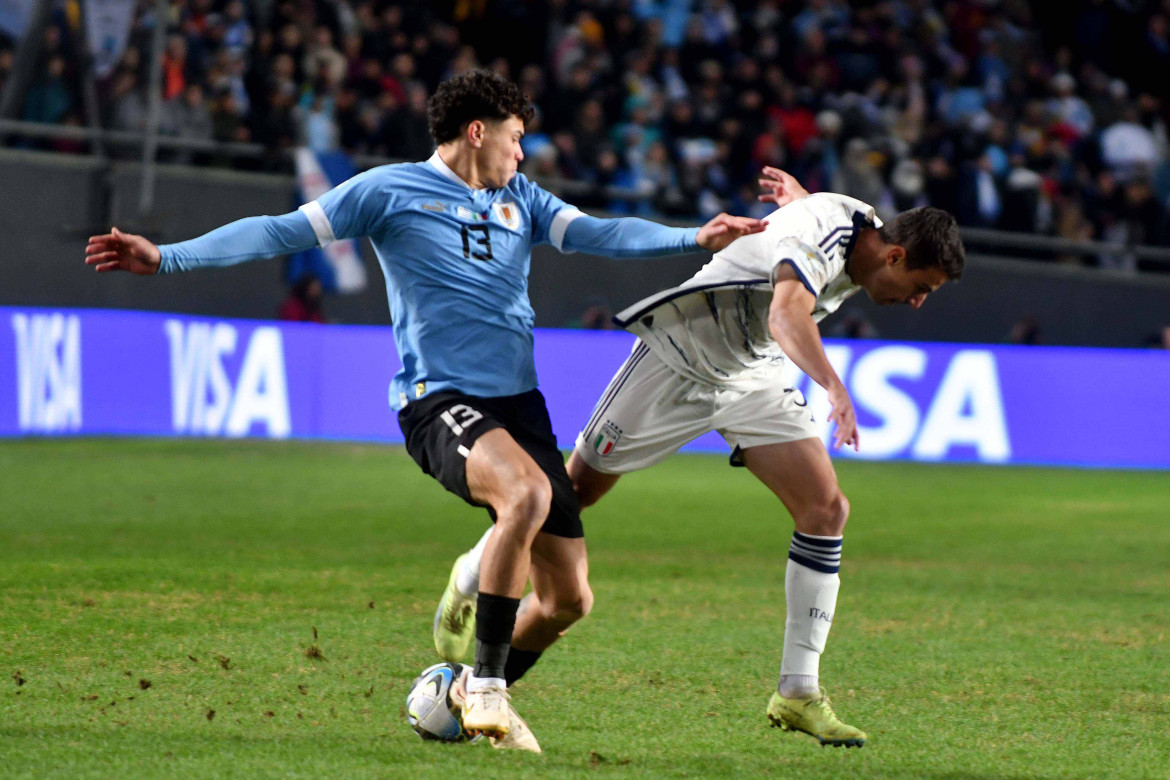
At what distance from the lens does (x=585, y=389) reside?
14711mm

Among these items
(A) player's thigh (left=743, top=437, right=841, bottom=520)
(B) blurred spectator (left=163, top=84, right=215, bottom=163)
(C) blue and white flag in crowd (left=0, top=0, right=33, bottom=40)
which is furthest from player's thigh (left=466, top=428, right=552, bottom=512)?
(B) blurred spectator (left=163, top=84, right=215, bottom=163)

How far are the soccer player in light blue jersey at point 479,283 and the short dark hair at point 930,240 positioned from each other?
0.49 metres

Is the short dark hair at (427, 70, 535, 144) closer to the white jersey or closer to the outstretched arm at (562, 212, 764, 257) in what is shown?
the outstretched arm at (562, 212, 764, 257)

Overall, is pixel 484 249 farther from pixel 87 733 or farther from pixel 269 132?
pixel 269 132

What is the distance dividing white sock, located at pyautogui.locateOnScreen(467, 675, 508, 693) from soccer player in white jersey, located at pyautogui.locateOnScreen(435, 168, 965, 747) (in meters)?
0.50

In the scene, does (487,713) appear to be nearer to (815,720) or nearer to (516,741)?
(516,741)

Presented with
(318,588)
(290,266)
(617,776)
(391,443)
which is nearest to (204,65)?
(290,266)

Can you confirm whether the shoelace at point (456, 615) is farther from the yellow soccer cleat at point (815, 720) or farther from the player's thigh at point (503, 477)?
the yellow soccer cleat at point (815, 720)

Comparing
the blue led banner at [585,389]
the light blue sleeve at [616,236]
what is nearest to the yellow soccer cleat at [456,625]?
the light blue sleeve at [616,236]

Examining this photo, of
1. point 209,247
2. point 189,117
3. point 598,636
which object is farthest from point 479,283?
point 189,117

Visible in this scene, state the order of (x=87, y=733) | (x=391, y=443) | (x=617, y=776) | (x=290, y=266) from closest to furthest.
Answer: (x=617, y=776) → (x=87, y=733) → (x=391, y=443) → (x=290, y=266)

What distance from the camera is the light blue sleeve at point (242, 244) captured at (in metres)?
4.25

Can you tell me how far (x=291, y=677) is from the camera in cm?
512

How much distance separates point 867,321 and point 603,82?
4.21 metres
